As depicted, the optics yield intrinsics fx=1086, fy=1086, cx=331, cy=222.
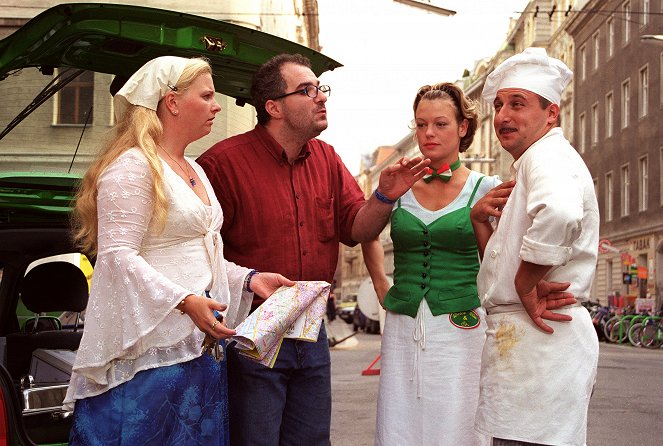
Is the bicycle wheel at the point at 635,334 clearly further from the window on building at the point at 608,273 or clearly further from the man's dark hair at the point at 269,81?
the man's dark hair at the point at 269,81

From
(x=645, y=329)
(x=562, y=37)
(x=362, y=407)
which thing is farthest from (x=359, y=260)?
(x=362, y=407)

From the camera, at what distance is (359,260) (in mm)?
143500

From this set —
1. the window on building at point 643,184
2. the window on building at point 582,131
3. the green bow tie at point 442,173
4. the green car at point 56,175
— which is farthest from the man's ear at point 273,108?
the window on building at point 582,131

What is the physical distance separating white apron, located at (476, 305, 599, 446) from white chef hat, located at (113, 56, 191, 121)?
135cm

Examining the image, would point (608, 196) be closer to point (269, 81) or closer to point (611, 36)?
point (611, 36)

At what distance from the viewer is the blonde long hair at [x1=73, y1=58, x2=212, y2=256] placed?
342 centimetres

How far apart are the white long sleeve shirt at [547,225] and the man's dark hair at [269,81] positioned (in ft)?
3.86

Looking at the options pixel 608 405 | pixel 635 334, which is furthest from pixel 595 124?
pixel 608 405

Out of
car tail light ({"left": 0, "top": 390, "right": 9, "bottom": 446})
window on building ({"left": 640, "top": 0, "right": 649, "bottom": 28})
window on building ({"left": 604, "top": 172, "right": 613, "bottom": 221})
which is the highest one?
window on building ({"left": 640, "top": 0, "right": 649, "bottom": 28})

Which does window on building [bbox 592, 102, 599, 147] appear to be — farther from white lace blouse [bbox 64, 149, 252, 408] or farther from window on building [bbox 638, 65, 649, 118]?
white lace blouse [bbox 64, 149, 252, 408]

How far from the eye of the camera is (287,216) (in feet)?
13.7

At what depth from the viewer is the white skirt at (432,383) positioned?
4062 millimetres

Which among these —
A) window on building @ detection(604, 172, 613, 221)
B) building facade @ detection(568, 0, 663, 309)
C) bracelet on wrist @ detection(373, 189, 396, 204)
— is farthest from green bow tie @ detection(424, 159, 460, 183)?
window on building @ detection(604, 172, 613, 221)

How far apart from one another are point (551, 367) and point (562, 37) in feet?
207
